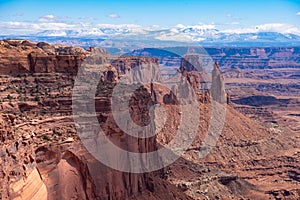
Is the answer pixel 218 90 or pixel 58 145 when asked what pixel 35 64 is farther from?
pixel 218 90

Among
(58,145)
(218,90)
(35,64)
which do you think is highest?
(35,64)

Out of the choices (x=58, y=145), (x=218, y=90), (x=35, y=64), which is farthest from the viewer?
(x=218, y=90)

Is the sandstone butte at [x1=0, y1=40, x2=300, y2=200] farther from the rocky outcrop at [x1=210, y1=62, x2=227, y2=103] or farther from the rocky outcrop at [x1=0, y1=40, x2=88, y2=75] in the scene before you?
the rocky outcrop at [x1=210, y1=62, x2=227, y2=103]

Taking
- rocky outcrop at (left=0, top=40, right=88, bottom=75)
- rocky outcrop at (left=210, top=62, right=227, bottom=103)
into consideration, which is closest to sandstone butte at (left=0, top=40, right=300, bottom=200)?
rocky outcrop at (left=0, top=40, right=88, bottom=75)

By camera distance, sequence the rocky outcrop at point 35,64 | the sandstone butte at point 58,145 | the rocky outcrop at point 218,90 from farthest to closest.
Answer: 1. the rocky outcrop at point 218,90
2. the rocky outcrop at point 35,64
3. the sandstone butte at point 58,145

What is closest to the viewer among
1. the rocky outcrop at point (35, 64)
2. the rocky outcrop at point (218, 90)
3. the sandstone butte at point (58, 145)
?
the sandstone butte at point (58, 145)

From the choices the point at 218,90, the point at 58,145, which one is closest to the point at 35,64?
the point at 58,145

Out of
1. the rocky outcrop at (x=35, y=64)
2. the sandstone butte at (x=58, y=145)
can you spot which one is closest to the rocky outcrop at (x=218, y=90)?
the sandstone butte at (x=58, y=145)

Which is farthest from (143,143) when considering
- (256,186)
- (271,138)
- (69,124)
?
(271,138)

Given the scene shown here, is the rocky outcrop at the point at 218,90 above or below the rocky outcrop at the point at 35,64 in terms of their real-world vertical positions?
below

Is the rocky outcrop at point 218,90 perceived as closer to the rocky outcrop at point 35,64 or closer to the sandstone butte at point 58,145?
the sandstone butte at point 58,145

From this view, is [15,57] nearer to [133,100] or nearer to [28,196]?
[133,100]
